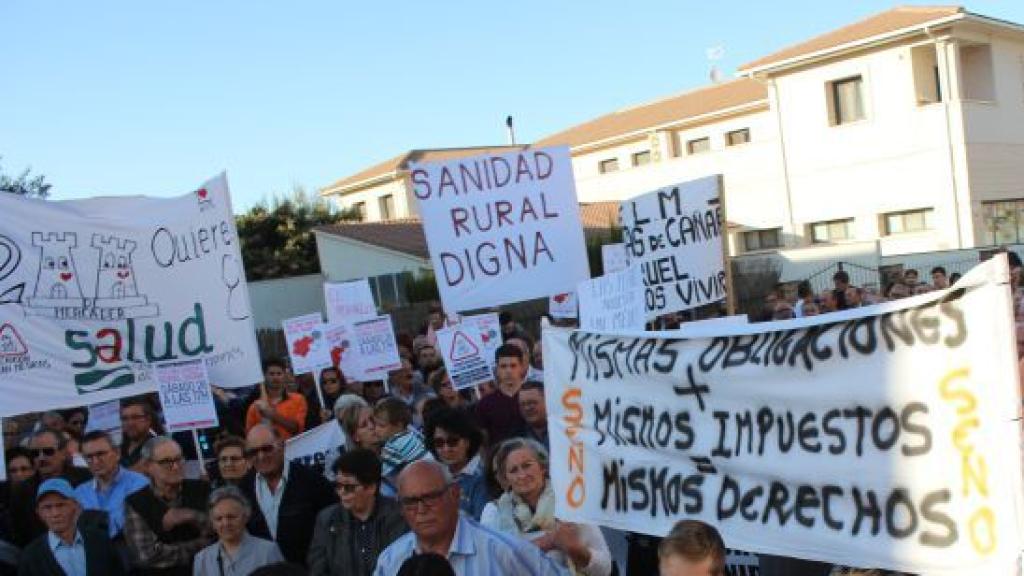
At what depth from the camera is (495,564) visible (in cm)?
375

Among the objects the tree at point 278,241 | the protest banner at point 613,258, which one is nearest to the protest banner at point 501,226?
the protest banner at point 613,258

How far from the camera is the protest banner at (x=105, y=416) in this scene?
8.67 metres

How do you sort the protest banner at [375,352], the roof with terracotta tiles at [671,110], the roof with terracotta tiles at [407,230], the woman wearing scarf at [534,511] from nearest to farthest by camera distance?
1. the woman wearing scarf at [534,511]
2. the protest banner at [375,352]
3. the roof with terracotta tiles at [407,230]
4. the roof with terracotta tiles at [671,110]

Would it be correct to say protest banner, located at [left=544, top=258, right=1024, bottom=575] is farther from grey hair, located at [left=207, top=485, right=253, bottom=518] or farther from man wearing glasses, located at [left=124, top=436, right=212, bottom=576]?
man wearing glasses, located at [left=124, top=436, right=212, bottom=576]

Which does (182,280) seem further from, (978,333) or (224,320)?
(978,333)

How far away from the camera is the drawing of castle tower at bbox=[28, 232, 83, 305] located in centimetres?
745

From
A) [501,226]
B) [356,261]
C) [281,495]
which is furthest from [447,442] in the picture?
[356,261]

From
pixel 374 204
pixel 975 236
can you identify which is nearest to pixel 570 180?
pixel 975 236

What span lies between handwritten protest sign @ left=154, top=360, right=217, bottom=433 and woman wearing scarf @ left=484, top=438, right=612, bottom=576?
11.6ft

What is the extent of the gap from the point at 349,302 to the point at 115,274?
13.2ft

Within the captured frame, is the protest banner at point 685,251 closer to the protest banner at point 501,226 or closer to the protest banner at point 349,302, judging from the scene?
the protest banner at point 501,226

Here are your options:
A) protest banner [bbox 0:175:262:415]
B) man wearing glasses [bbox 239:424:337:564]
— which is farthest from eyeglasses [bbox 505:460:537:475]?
protest banner [bbox 0:175:262:415]

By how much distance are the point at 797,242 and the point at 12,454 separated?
2734cm

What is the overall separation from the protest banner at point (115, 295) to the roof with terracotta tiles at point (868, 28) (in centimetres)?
2447
